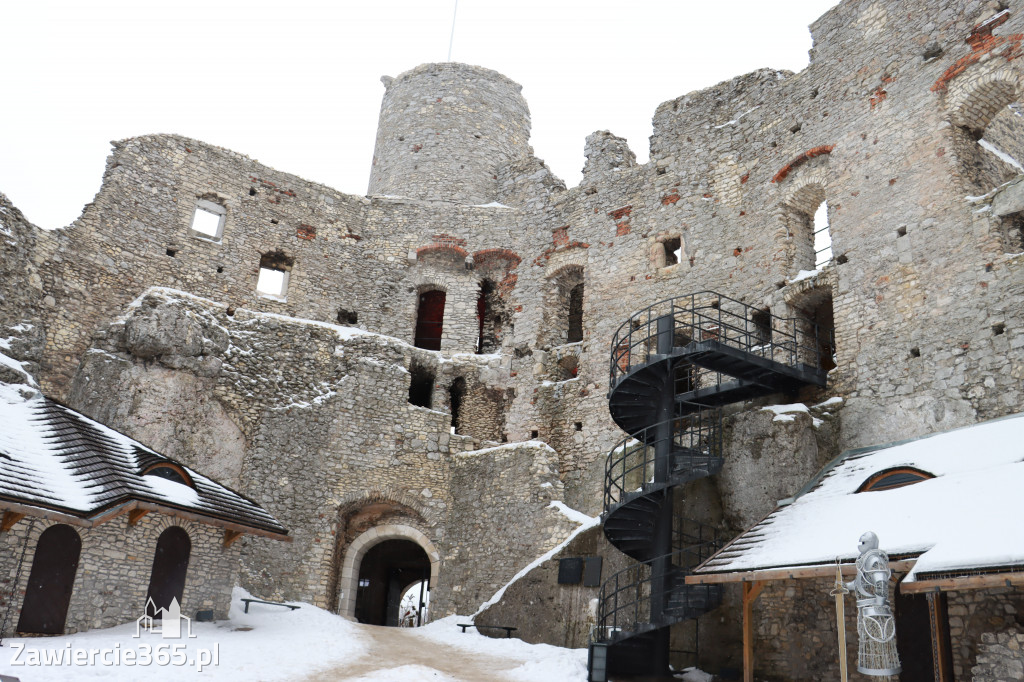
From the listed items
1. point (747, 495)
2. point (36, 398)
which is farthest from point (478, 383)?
point (36, 398)

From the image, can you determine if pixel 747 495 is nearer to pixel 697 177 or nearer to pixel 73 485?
pixel 697 177

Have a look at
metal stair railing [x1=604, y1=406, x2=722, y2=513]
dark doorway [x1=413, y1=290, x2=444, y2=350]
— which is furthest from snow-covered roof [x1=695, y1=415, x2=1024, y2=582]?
dark doorway [x1=413, y1=290, x2=444, y2=350]

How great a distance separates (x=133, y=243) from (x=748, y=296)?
13.0 meters

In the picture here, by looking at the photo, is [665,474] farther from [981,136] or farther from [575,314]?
[575,314]

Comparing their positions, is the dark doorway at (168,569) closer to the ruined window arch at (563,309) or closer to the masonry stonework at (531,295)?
the masonry stonework at (531,295)

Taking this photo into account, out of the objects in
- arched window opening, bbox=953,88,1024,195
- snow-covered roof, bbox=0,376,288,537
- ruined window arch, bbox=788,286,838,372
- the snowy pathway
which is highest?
arched window opening, bbox=953,88,1024,195

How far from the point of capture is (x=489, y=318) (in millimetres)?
20078

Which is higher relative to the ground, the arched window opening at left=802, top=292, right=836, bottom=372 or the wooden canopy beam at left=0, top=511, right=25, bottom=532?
the arched window opening at left=802, top=292, right=836, bottom=372

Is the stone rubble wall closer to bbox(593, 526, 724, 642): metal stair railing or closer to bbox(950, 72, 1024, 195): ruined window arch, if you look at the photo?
bbox(593, 526, 724, 642): metal stair railing

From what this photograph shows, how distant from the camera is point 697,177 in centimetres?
1700

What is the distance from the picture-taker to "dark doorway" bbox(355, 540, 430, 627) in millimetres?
18719

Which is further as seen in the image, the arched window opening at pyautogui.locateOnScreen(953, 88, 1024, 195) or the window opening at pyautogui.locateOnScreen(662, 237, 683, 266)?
the window opening at pyautogui.locateOnScreen(662, 237, 683, 266)

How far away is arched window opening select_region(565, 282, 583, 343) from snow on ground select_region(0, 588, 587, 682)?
795 centimetres

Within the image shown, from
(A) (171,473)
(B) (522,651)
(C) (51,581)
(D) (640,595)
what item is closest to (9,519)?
(C) (51,581)
